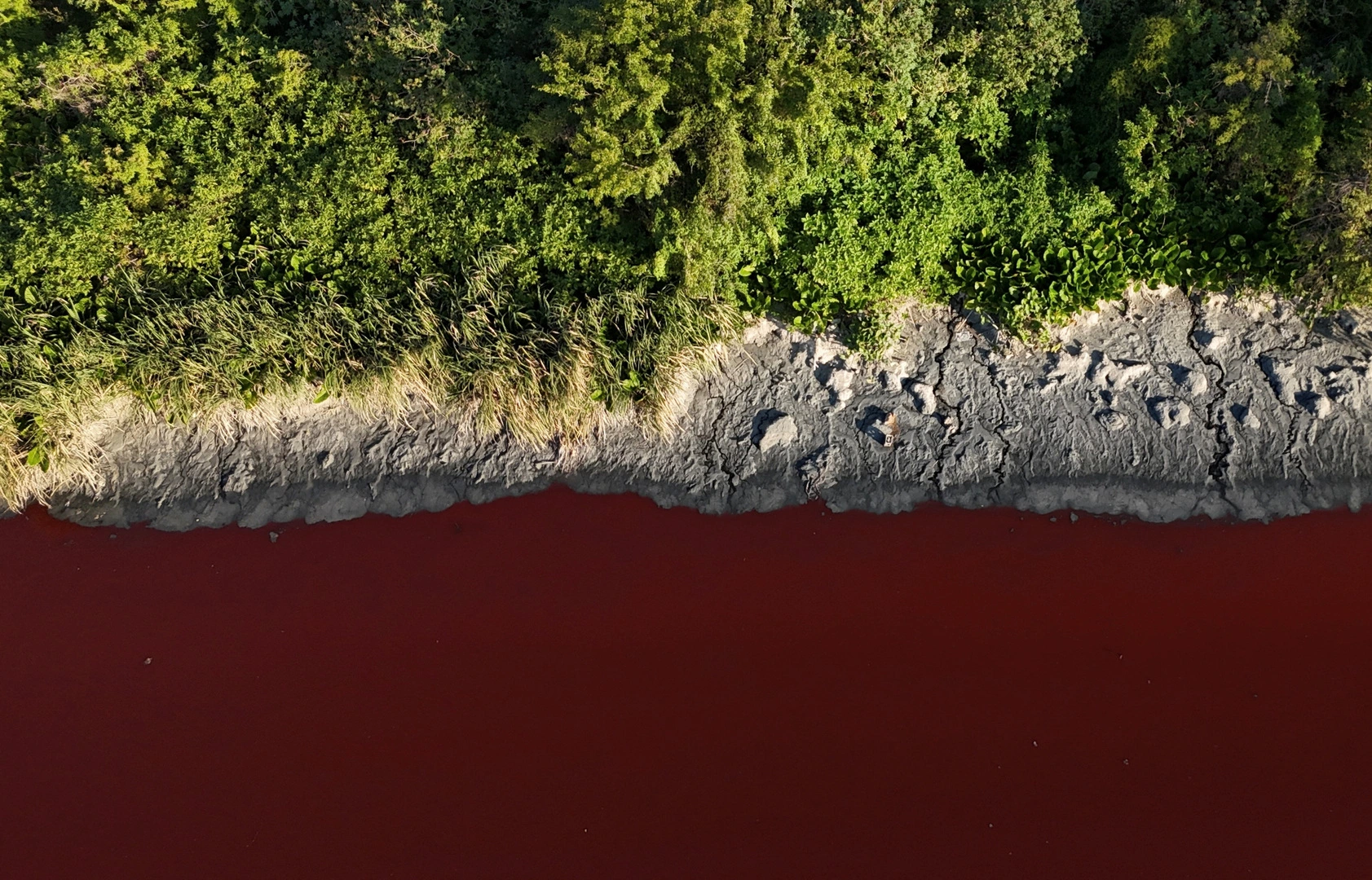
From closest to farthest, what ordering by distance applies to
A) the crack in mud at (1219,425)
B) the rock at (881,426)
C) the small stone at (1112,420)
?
the crack in mud at (1219,425) → the small stone at (1112,420) → the rock at (881,426)

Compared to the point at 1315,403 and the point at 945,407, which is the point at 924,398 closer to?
the point at 945,407

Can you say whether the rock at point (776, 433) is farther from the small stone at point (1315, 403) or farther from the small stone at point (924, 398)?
the small stone at point (1315, 403)

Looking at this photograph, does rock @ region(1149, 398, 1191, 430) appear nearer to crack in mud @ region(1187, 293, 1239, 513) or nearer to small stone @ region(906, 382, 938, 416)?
crack in mud @ region(1187, 293, 1239, 513)

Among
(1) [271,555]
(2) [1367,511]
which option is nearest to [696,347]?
(1) [271,555]

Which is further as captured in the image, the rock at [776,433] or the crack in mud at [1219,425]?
the rock at [776,433]

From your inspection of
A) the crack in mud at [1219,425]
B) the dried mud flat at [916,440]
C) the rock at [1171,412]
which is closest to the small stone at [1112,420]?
the dried mud flat at [916,440]

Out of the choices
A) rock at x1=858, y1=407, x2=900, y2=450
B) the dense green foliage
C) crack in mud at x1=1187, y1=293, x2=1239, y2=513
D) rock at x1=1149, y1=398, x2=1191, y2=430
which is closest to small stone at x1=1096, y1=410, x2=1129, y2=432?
rock at x1=1149, y1=398, x2=1191, y2=430

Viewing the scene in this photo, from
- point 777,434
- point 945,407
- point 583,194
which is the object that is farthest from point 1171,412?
point 583,194
